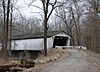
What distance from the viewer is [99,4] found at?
110 ft

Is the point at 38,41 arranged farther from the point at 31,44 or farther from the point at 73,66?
the point at 73,66

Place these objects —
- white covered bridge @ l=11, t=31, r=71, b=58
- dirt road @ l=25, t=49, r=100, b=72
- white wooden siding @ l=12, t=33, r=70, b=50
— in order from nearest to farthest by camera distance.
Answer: dirt road @ l=25, t=49, r=100, b=72, white wooden siding @ l=12, t=33, r=70, b=50, white covered bridge @ l=11, t=31, r=71, b=58

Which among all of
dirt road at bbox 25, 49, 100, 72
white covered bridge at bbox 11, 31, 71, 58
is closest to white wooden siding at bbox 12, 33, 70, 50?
white covered bridge at bbox 11, 31, 71, 58

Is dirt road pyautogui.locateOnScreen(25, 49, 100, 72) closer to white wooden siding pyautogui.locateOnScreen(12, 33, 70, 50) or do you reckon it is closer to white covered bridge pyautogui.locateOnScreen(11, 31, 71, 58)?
white wooden siding pyautogui.locateOnScreen(12, 33, 70, 50)

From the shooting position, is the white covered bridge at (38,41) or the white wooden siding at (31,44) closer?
the white wooden siding at (31,44)

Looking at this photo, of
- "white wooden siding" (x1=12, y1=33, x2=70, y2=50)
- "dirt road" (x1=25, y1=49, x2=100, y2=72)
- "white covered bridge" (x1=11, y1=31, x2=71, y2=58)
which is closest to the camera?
"dirt road" (x1=25, y1=49, x2=100, y2=72)

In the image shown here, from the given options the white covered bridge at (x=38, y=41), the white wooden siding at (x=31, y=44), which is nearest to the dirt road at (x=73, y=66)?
the white wooden siding at (x=31, y=44)

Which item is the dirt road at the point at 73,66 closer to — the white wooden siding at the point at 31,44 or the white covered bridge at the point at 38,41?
the white wooden siding at the point at 31,44

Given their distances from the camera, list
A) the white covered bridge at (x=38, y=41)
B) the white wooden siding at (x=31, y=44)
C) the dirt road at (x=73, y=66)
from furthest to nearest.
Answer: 1. the white covered bridge at (x=38, y=41)
2. the white wooden siding at (x=31, y=44)
3. the dirt road at (x=73, y=66)

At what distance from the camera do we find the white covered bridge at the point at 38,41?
39.3 m

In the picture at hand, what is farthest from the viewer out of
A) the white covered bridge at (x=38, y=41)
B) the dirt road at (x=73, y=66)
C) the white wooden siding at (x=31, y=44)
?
the white covered bridge at (x=38, y=41)

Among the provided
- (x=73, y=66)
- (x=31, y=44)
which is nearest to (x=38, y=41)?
(x=31, y=44)

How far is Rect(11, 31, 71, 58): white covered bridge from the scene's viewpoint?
39284mm

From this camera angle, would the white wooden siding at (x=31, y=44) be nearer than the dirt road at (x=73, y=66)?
No
